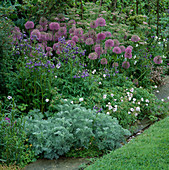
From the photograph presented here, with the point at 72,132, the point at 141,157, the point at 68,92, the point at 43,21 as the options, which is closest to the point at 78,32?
the point at 43,21

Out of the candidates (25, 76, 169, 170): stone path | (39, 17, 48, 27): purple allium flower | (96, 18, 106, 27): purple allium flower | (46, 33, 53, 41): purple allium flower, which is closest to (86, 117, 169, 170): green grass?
(25, 76, 169, 170): stone path

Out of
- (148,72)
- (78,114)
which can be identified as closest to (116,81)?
(148,72)

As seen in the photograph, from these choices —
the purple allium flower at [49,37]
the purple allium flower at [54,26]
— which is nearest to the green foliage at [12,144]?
the purple allium flower at [49,37]

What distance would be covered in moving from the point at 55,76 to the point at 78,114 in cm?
101

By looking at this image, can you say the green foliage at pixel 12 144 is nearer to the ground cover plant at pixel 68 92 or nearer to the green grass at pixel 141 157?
the ground cover plant at pixel 68 92

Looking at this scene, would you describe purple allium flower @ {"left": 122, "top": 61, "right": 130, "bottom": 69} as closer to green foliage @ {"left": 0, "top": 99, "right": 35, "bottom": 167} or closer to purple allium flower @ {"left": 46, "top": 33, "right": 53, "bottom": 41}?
purple allium flower @ {"left": 46, "top": 33, "right": 53, "bottom": 41}

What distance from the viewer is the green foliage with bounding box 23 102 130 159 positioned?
12.2 feet

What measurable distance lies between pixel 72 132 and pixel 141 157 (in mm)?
1137

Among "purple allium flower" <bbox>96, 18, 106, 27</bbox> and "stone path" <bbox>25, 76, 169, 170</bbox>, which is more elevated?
"purple allium flower" <bbox>96, 18, 106, 27</bbox>

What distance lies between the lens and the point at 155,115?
17.0 ft

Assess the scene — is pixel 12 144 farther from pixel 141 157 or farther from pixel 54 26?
pixel 54 26

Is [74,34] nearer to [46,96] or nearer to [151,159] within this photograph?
[46,96]

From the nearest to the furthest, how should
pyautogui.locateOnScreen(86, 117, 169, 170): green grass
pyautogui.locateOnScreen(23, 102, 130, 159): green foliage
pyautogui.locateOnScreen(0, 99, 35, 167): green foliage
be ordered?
pyautogui.locateOnScreen(86, 117, 169, 170): green grass < pyautogui.locateOnScreen(0, 99, 35, 167): green foliage < pyautogui.locateOnScreen(23, 102, 130, 159): green foliage

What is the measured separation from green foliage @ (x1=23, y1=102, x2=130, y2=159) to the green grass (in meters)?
0.39
